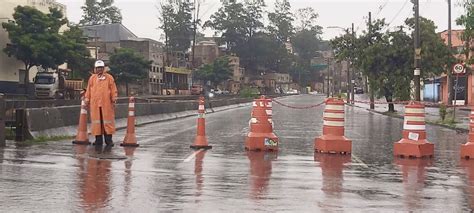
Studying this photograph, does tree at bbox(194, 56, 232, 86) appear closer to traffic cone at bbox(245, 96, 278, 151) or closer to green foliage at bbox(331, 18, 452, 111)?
green foliage at bbox(331, 18, 452, 111)

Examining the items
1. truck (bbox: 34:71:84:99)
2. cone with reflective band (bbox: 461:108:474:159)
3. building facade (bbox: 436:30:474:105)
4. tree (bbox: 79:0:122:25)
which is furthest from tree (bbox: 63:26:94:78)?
tree (bbox: 79:0:122:25)

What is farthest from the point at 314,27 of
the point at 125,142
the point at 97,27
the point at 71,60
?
the point at 125,142

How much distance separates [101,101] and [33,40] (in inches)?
1681

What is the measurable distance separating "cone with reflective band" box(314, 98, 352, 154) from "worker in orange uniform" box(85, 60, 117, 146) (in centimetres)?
475

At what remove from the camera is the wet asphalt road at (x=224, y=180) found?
7.81m

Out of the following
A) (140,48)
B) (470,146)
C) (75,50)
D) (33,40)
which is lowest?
(470,146)

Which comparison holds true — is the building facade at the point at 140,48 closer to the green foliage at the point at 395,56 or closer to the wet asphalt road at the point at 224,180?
the green foliage at the point at 395,56

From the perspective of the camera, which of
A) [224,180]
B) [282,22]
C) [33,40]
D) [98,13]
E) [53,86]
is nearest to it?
[224,180]

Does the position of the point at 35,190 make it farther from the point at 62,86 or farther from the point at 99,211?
the point at 62,86

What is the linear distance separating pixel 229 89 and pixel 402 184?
125905mm

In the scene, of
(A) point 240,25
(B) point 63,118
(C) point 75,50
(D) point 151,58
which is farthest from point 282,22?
(B) point 63,118

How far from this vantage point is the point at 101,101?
14.4 metres

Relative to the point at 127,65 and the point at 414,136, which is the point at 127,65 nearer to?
the point at 127,65

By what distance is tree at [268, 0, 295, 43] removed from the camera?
173 metres
